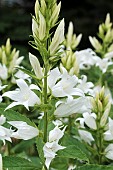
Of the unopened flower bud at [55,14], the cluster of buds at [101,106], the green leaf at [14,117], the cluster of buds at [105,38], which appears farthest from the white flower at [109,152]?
the cluster of buds at [105,38]

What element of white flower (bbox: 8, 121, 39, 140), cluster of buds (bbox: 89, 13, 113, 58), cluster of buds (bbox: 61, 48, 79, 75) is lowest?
white flower (bbox: 8, 121, 39, 140)

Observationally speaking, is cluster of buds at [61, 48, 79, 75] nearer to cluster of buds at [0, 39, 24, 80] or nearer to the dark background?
cluster of buds at [0, 39, 24, 80]

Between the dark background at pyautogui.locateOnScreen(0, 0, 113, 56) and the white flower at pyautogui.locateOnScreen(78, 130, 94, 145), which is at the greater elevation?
the dark background at pyautogui.locateOnScreen(0, 0, 113, 56)

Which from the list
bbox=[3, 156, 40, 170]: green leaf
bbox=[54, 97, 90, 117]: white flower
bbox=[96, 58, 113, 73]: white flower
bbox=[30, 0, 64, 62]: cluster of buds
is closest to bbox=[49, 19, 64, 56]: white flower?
bbox=[30, 0, 64, 62]: cluster of buds

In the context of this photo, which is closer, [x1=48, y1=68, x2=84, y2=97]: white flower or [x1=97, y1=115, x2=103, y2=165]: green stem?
[x1=48, y1=68, x2=84, y2=97]: white flower

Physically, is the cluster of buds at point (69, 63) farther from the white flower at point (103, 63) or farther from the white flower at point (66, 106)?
the white flower at point (103, 63)

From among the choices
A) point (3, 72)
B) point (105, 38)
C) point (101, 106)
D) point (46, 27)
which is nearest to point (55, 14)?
point (46, 27)

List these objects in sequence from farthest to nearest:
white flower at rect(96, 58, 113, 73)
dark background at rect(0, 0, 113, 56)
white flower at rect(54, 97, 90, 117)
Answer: dark background at rect(0, 0, 113, 56), white flower at rect(96, 58, 113, 73), white flower at rect(54, 97, 90, 117)
